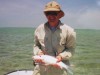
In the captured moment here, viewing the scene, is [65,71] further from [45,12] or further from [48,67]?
[45,12]

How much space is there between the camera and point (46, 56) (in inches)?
188

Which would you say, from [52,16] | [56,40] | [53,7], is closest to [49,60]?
[56,40]

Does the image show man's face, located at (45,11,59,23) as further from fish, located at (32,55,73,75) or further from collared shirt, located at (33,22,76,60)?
fish, located at (32,55,73,75)

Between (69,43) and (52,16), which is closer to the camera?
(52,16)

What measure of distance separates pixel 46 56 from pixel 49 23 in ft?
1.67

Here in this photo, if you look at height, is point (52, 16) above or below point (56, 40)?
Result: above

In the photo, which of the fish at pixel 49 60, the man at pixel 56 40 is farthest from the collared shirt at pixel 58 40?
the fish at pixel 49 60

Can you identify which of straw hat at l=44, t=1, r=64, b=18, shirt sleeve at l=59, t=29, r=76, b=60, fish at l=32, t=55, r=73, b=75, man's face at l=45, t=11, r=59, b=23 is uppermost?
straw hat at l=44, t=1, r=64, b=18

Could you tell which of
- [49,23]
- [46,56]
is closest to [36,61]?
[46,56]

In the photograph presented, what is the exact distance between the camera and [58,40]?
16.1 feet

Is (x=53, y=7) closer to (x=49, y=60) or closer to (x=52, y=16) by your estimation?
(x=52, y=16)

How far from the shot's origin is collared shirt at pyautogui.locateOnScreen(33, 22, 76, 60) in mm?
4902

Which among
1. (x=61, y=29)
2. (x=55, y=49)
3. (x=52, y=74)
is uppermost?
(x=61, y=29)

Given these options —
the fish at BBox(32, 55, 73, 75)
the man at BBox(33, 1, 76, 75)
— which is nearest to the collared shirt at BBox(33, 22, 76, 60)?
the man at BBox(33, 1, 76, 75)
